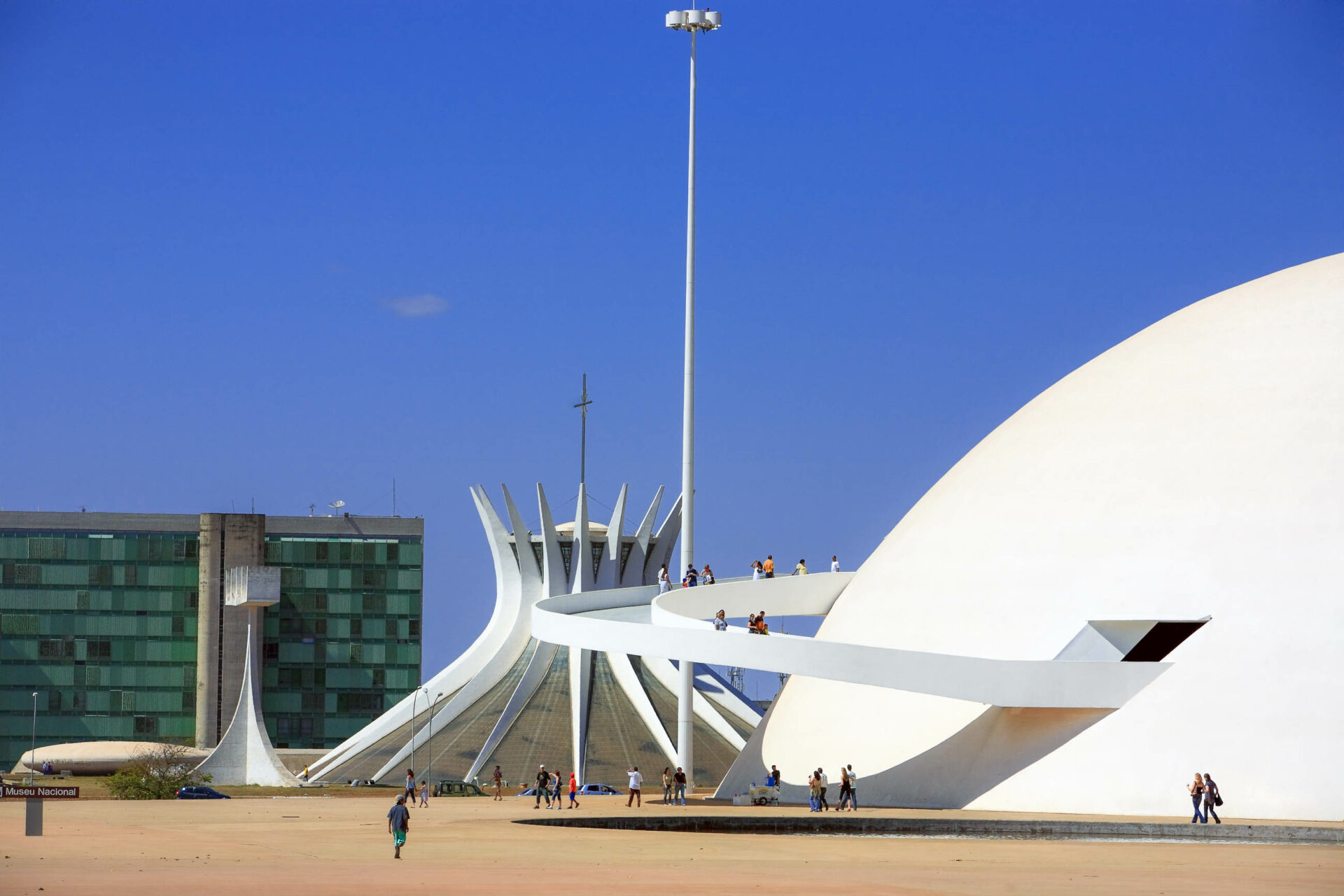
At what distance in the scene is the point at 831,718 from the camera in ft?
107

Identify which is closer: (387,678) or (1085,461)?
(1085,461)

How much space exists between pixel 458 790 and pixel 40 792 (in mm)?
24623

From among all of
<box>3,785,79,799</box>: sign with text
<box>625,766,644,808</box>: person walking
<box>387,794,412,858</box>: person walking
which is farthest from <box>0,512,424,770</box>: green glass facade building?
<box>387,794,412,858</box>: person walking

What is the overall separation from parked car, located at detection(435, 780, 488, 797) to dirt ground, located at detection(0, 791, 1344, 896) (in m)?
18.5

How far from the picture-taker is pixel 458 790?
153 feet

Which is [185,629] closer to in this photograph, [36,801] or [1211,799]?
[36,801]

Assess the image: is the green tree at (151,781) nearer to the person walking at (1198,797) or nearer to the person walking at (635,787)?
the person walking at (635,787)

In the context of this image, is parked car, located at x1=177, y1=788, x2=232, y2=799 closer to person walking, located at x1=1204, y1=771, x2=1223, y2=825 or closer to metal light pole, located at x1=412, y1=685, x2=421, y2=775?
metal light pole, located at x1=412, y1=685, x2=421, y2=775

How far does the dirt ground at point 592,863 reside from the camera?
53.4 feet

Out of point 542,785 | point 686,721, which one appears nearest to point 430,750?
point 686,721

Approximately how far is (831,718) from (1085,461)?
7.19m

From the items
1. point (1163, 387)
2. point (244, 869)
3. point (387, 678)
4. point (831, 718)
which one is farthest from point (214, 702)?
point (244, 869)

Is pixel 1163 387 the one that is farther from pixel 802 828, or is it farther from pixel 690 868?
pixel 690 868

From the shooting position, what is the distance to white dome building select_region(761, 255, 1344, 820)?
88.6 ft
